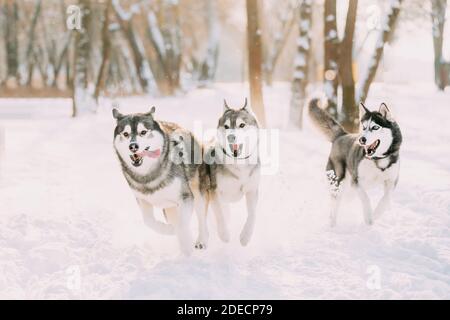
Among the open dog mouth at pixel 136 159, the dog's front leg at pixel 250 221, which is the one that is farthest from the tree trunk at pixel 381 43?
the open dog mouth at pixel 136 159

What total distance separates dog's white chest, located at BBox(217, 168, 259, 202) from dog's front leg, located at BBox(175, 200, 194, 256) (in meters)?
0.43

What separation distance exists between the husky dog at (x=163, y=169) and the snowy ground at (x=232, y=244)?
0.32 metres

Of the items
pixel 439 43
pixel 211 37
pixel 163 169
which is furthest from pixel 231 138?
pixel 439 43

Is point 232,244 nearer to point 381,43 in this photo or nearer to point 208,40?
point 381,43

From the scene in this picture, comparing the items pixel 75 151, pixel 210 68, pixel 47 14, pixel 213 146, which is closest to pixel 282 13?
pixel 210 68

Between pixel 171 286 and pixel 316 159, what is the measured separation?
6520 millimetres

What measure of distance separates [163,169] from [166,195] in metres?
0.22

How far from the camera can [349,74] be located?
442 inches

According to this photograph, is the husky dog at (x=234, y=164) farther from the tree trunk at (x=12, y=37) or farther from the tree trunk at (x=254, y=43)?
the tree trunk at (x=12, y=37)

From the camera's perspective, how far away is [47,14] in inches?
1468

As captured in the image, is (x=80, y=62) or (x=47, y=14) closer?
(x=80, y=62)

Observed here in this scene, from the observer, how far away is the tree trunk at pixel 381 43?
1205 centimetres

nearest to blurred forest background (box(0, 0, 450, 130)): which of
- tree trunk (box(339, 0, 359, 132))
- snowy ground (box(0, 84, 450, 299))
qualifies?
tree trunk (box(339, 0, 359, 132))
